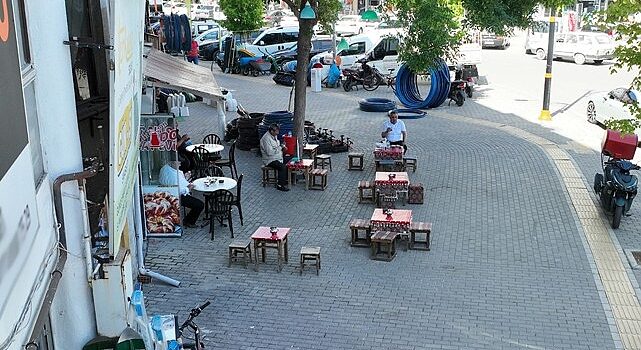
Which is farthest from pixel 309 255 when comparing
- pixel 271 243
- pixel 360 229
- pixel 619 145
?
pixel 619 145

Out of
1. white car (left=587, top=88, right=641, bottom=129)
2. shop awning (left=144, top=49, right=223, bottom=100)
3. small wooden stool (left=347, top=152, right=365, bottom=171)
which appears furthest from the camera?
white car (left=587, top=88, right=641, bottom=129)

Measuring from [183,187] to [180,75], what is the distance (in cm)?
346

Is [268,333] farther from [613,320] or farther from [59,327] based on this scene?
[613,320]

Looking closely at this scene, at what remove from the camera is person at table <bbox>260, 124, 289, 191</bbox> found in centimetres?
1392

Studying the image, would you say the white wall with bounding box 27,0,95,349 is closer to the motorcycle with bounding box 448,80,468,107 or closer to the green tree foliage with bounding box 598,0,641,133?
the green tree foliage with bounding box 598,0,641,133

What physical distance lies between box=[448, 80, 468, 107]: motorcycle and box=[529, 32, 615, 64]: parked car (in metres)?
12.6

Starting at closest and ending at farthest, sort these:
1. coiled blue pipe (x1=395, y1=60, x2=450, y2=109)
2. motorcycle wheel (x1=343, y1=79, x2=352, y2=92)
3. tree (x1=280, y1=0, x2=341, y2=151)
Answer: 1. tree (x1=280, y1=0, x2=341, y2=151)
2. coiled blue pipe (x1=395, y1=60, x2=450, y2=109)
3. motorcycle wheel (x1=343, y1=79, x2=352, y2=92)

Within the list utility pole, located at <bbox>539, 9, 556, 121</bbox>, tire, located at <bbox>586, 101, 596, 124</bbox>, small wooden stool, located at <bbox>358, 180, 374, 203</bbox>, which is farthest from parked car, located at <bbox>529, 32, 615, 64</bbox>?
small wooden stool, located at <bbox>358, 180, 374, 203</bbox>

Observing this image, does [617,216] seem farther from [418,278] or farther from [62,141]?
[62,141]

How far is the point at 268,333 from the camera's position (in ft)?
27.1

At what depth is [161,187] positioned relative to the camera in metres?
11.4

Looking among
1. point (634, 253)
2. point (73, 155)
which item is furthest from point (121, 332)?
point (634, 253)

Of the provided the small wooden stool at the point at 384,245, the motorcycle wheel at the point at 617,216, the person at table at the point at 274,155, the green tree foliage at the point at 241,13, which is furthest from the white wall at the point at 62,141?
the green tree foliage at the point at 241,13

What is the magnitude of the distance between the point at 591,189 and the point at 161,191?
8.68 m
